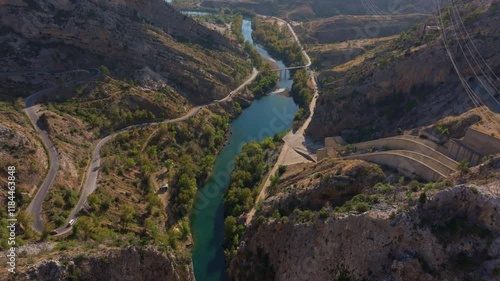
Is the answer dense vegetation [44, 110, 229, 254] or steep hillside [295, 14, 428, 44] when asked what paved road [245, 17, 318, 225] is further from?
steep hillside [295, 14, 428, 44]

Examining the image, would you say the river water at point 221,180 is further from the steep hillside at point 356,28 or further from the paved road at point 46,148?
the steep hillside at point 356,28

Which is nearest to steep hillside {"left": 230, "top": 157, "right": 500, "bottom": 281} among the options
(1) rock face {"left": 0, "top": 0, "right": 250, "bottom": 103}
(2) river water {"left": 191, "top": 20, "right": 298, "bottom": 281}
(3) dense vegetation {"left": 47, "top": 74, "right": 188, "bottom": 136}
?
(2) river water {"left": 191, "top": 20, "right": 298, "bottom": 281}

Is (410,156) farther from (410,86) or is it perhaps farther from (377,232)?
(410,86)

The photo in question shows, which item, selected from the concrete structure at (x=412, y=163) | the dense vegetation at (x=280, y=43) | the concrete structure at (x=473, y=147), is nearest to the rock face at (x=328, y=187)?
the concrete structure at (x=412, y=163)

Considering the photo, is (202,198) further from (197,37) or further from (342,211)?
(197,37)

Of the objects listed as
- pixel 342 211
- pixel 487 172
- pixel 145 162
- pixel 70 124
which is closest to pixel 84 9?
pixel 70 124

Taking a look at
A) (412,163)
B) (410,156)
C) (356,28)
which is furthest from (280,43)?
(412,163)
